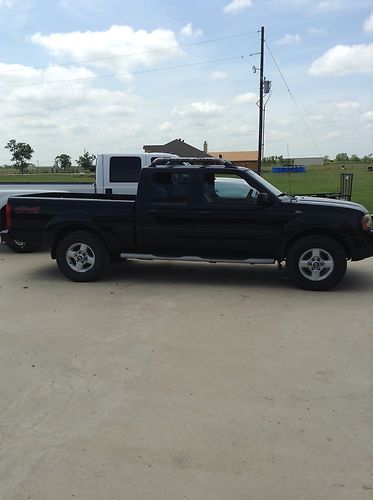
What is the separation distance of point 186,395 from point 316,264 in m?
3.75

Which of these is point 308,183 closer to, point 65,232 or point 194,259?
point 194,259

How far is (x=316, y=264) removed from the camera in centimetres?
712

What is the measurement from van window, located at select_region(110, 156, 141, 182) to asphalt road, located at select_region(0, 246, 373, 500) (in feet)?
15.7

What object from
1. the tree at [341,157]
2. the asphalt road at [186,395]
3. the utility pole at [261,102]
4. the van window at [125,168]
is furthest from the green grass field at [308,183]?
the tree at [341,157]

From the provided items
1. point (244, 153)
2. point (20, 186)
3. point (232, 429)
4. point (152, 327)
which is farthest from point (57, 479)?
point (244, 153)

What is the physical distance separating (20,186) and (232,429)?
9.45 metres

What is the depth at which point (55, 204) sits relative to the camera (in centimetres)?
778

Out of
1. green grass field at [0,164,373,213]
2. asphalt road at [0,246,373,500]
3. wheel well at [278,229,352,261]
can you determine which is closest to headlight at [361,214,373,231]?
wheel well at [278,229,352,261]

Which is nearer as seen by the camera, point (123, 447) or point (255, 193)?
point (123, 447)

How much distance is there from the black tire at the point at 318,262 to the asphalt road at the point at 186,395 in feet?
0.72

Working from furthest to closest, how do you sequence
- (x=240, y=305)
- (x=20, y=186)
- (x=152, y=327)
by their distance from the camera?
(x=20, y=186), (x=240, y=305), (x=152, y=327)

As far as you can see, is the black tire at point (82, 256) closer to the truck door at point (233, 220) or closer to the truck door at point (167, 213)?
the truck door at point (167, 213)

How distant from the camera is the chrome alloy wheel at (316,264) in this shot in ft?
23.3

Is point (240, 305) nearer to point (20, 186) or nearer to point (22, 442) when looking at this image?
point (22, 442)
